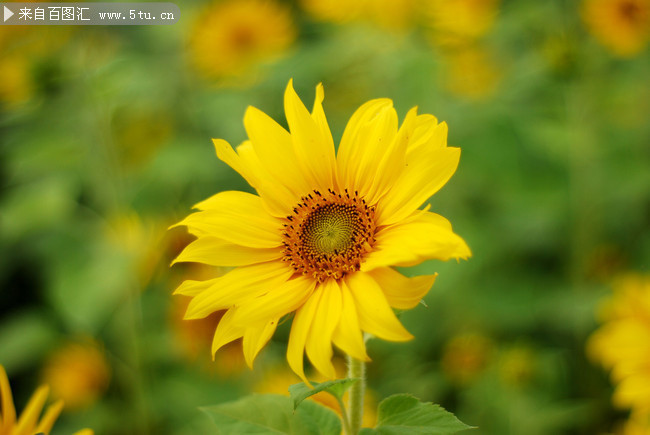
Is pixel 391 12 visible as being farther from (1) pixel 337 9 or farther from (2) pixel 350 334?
(2) pixel 350 334

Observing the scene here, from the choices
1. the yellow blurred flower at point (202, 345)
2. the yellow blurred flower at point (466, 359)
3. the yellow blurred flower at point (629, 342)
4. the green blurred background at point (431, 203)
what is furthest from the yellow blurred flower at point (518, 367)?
the yellow blurred flower at point (202, 345)

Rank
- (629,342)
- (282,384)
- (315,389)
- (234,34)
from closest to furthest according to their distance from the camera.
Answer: (315,389)
(629,342)
(282,384)
(234,34)

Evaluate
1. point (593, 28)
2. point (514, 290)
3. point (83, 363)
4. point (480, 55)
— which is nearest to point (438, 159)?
point (514, 290)

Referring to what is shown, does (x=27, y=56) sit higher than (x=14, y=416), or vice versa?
(x=27, y=56)

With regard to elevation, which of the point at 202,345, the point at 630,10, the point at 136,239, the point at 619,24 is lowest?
the point at 202,345

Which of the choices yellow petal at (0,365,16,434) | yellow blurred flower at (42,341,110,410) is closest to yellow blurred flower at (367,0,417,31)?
yellow blurred flower at (42,341,110,410)

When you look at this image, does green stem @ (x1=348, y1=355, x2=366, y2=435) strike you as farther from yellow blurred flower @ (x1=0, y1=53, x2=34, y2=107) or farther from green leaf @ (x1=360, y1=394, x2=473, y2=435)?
yellow blurred flower @ (x1=0, y1=53, x2=34, y2=107)

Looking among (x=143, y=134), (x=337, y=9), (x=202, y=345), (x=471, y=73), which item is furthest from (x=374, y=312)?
(x=471, y=73)
